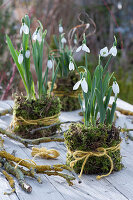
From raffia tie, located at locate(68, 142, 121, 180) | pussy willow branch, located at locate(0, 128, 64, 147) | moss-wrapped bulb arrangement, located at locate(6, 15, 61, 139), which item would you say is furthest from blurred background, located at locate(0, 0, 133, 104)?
raffia tie, located at locate(68, 142, 121, 180)

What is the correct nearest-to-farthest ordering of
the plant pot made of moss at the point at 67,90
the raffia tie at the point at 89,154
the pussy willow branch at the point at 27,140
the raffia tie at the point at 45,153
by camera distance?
the raffia tie at the point at 89,154
the raffia tie at the point at 45,153
the pussy willow branch at the point at 27,140
the plant pot made of moss at the point at 67,90

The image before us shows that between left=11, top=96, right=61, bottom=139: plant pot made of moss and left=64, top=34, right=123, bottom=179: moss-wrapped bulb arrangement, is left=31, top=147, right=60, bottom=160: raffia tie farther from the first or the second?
left=11, top=96, right=61, bottom=139: plant pot made of moss

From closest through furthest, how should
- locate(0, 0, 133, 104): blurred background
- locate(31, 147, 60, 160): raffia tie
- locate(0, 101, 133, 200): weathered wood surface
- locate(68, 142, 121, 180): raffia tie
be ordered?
1. locate(0, 101, 133, 200): weathered wood surface
2. locate(68, 142, 121, 180): raffia tie
3. locate(31, 147, 60, 160): raffia tie
4. locate(0, 0, 133, 104): blurred background

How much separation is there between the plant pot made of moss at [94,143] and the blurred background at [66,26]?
10.8 inches

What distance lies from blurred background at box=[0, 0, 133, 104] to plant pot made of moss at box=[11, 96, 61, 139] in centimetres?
9

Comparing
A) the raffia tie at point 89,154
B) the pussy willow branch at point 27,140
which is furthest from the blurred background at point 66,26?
the raffia tie at point 89,154

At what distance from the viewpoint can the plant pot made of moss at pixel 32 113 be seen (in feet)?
5.29

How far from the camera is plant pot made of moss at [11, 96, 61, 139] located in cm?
161

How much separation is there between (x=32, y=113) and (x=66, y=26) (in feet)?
5.87

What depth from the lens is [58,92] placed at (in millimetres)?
2072

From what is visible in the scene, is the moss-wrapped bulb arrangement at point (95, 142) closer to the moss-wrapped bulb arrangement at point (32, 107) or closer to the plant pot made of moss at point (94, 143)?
the plant pot made of moss at point (94, 143)

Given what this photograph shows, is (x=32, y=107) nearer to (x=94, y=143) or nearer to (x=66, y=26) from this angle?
(x=94, y=143)

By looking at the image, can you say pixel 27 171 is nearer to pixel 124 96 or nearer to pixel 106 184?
pixel 106 184

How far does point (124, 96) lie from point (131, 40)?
3481 millimetres
